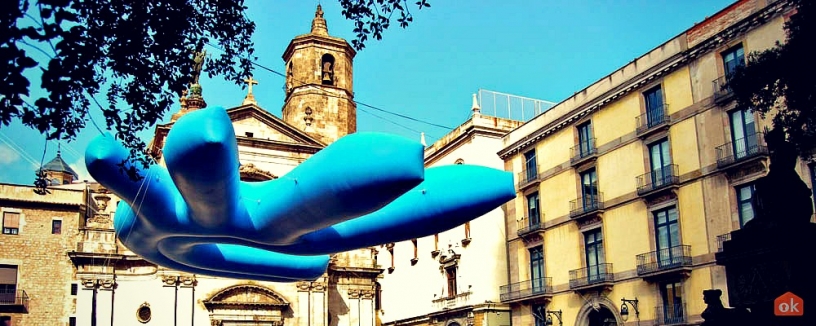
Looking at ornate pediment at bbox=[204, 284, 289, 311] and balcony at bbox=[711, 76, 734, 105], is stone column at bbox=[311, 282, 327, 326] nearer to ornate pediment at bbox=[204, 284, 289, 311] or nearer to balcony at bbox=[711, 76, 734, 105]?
ornate pediment at bbox=[204, 284, 289, 311]

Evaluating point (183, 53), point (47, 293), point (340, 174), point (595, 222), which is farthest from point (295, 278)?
point (47, 293)

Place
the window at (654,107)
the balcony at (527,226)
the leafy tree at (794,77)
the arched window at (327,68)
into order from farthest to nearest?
the arched window at (327,68) → the balcony at (527,226) → the window at (654,107) → the leafy tree at (794,77)

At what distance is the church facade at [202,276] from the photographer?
28.7 metres

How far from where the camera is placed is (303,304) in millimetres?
30750

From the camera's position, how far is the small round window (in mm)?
28531

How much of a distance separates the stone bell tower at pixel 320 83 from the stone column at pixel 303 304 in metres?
6.53

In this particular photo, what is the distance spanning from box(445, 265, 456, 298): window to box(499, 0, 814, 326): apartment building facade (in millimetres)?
3909

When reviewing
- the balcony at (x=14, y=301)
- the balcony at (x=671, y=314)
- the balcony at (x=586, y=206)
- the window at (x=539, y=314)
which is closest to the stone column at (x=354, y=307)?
the window at (x=539, y=314)

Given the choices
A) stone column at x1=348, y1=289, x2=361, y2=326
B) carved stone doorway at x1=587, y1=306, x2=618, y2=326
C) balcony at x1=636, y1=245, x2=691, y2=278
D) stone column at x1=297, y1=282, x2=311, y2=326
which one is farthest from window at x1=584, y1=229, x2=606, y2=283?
stone column at x1=297, y1=282, x2=311, y2=326

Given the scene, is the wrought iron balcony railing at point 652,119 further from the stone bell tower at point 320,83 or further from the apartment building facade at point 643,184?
the stone bell tower at point 320,83

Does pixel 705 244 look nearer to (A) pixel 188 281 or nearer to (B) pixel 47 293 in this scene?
(A) pixel 188 281

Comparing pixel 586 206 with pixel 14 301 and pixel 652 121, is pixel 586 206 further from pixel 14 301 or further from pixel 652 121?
pixel 14 301

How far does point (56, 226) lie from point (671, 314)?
26.4 m

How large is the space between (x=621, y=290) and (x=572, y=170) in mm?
4764
